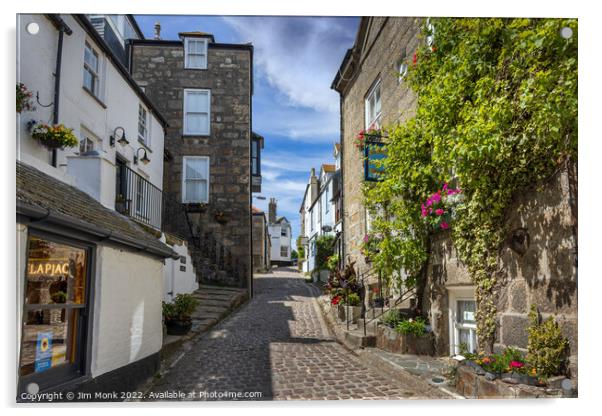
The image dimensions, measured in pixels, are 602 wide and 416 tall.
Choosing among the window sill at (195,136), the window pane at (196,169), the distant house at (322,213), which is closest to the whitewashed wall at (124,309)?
the window sill at (195,136)

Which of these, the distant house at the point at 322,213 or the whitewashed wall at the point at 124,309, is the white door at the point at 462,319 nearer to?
the whitewashed wall at the point at 124,309

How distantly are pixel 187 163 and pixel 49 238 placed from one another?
720cm

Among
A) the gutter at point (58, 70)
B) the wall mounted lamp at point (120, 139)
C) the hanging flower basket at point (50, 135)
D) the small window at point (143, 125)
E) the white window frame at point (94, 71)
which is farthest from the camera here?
the small window at point (143, 125)

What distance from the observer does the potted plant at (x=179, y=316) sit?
7961 mm

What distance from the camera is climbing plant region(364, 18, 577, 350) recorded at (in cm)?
416

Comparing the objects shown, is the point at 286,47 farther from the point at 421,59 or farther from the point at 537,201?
the point at 537,201

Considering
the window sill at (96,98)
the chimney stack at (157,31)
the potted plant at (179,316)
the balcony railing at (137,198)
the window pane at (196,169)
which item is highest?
the chimney stack at (157,31)

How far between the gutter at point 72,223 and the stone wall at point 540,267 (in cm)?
391

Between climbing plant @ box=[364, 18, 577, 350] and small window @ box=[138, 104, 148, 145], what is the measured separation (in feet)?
19.4

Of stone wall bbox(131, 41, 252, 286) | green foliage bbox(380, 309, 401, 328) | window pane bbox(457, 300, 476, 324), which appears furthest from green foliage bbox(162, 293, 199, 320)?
window pane bbox(457, 300, 476, 324)

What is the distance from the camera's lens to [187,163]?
11.0 metres

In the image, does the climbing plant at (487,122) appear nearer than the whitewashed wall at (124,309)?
Yes

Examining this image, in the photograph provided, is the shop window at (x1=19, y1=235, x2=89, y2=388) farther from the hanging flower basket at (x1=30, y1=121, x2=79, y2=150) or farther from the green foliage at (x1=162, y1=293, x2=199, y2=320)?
the green foliage at (x1=162, y1=293, x2=199, y2=320)

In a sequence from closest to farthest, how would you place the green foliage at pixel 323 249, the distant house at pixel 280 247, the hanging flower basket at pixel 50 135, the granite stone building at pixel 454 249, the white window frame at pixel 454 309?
the granite stone building at pixel 454 249 < the hanging flower basket at pixel 50 135 < the white window frame at pixel 454 309 < the green foliage at pixel 323 249 < the distant house at pixel 280 247
